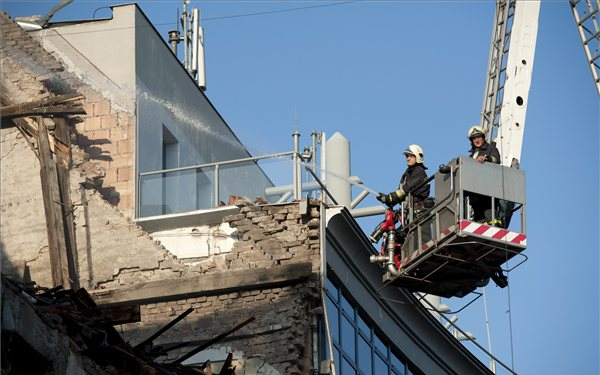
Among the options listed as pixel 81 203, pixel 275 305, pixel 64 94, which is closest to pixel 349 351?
pixel 275 305

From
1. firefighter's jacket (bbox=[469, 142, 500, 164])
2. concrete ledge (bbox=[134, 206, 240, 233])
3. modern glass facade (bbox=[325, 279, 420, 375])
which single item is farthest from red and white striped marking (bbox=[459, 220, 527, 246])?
concrete ledge (bbox=[134, 206, 240, 233])

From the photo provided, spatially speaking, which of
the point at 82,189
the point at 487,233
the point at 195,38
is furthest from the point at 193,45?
the point at 487,233

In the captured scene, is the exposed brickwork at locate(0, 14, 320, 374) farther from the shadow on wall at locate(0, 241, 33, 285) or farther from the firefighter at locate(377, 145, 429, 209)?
the firefighter at locate(377, 145, 429, 209)

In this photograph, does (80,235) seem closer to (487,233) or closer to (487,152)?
(487,152)

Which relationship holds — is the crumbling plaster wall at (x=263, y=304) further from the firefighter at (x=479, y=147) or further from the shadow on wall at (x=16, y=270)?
the firefighter at (x=479, y=147)

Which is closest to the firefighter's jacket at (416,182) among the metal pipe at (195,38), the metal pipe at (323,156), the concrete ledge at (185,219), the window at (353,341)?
the window at (353,341)

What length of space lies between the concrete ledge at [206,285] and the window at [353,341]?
0.71m

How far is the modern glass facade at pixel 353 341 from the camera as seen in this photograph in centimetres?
2433

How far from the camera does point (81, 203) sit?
26.4 meters

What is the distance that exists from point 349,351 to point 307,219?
2.30 meters

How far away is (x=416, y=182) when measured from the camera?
22.4 metres

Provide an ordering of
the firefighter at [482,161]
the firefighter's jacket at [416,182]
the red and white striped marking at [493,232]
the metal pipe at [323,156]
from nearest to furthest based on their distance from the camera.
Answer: the red and white striped marking at [493,232] → the firefighter at [482,161] → the firefighter's jacket at [416,182] → the metal pipe at [323,156]

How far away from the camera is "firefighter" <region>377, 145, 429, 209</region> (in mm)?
22453

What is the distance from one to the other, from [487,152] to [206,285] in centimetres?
539
